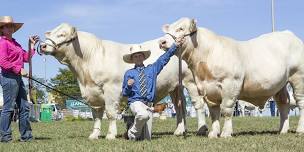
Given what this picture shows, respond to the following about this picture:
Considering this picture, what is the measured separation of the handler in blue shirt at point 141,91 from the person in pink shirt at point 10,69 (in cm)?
200

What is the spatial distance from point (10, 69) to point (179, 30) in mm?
3152

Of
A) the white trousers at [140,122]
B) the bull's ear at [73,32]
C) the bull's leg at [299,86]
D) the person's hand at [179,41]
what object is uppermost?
the bull's ear at [73,32]

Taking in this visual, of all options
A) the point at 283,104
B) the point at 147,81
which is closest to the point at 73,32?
the point at 147,81

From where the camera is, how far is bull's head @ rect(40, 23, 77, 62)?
9.67 meters

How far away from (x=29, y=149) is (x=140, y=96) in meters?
2.15

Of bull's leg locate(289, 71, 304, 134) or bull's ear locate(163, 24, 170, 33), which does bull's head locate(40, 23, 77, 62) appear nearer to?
bull's ear locate(163, 24, 170, 33)

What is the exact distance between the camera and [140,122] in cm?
880

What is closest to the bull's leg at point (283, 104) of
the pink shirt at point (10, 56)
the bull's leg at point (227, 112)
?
the bull's leg at point (227, 112)

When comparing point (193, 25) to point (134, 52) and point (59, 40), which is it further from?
point (59, 40)

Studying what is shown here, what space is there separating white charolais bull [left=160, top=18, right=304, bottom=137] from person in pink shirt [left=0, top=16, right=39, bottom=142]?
8.56 ft

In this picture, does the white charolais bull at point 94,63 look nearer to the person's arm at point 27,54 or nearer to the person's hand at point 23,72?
the person's arm at point 27,54

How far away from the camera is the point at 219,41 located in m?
9.53

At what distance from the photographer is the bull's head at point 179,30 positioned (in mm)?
9289

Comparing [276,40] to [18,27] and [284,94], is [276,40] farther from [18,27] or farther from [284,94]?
[18,27]
